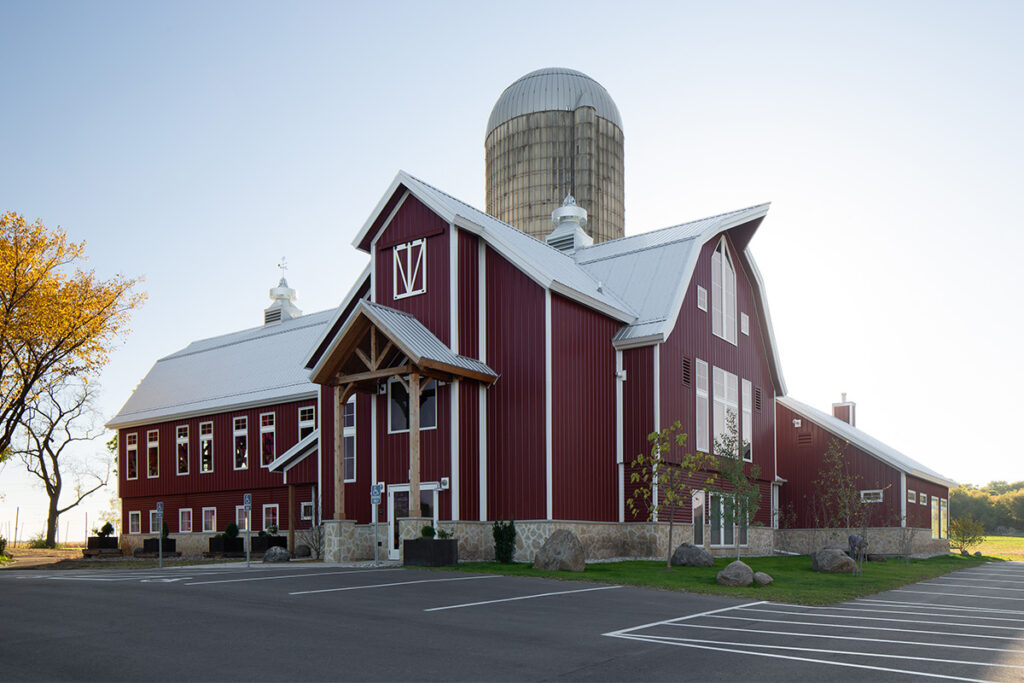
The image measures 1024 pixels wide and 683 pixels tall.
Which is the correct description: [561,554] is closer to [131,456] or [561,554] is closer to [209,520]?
[209,520]

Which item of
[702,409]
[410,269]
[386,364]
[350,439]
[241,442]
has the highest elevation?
[410,269]

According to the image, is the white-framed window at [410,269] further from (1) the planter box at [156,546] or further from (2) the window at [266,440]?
(1) the planter box at [156,546]

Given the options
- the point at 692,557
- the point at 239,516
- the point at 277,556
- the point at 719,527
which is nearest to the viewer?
the point at 692,557

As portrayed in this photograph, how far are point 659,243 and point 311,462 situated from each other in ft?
43.6

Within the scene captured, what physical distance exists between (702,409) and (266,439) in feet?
56.4

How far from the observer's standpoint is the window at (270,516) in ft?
120

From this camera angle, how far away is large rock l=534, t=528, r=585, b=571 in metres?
21.0

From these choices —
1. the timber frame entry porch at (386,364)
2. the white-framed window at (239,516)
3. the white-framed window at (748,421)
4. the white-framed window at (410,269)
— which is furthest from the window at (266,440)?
the white-framed window at (748,421)

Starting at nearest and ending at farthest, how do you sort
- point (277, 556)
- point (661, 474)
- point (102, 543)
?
1. point (661, 474)
2. point (277, 556)
3. point (102, 543)

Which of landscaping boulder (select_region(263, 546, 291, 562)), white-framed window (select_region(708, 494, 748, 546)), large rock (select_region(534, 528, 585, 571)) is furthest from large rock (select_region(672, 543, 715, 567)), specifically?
landscaping boulder (select_region(263, 546, 291, 562))

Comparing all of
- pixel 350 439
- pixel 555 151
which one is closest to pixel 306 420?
pixel 350 439

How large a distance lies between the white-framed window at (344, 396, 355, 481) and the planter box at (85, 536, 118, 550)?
18530mm

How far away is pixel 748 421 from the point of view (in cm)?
3350

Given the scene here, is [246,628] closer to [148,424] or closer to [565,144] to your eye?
[148,424]
